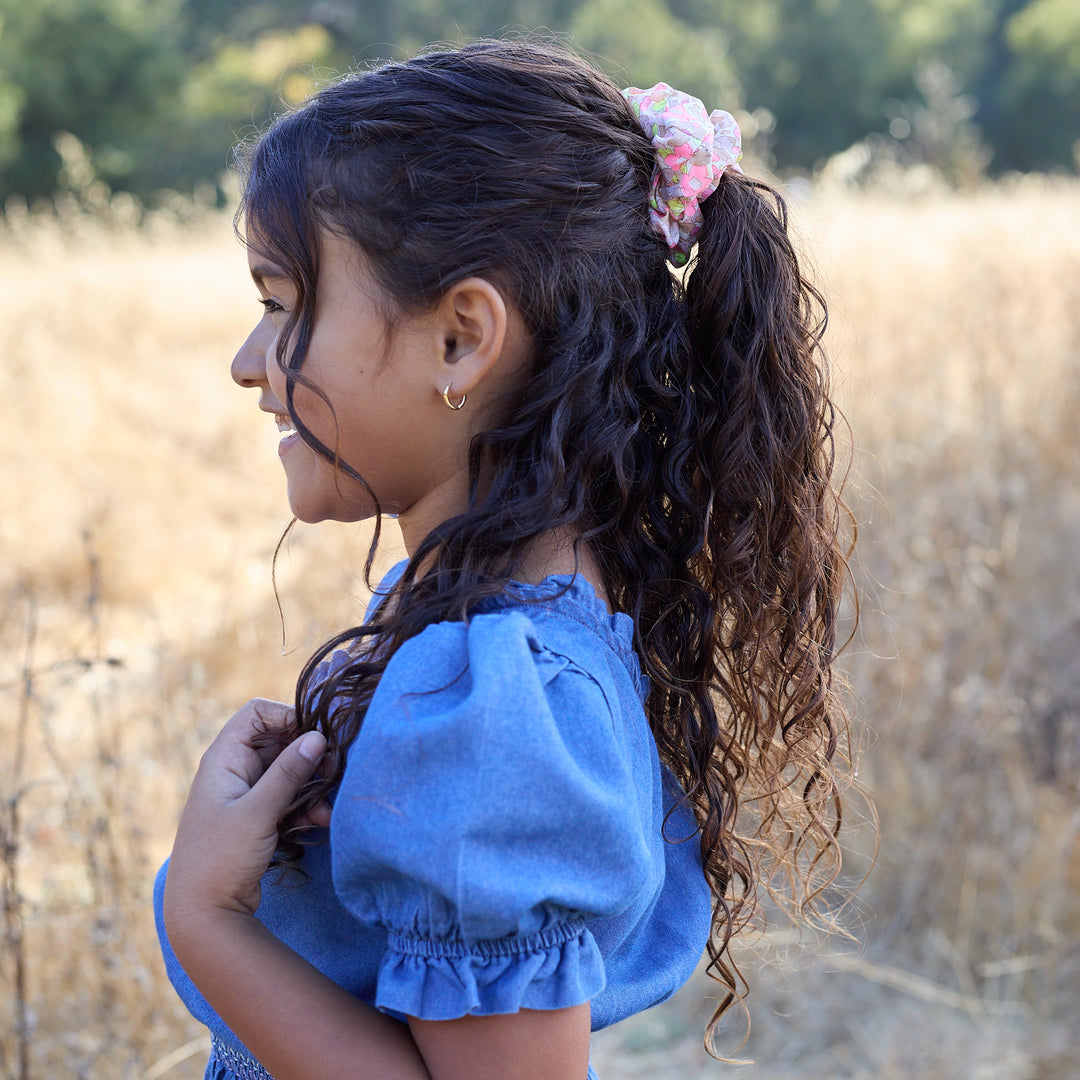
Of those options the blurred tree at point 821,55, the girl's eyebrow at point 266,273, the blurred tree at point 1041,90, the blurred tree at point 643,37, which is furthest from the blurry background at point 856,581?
the blurred tree at point 1041,90

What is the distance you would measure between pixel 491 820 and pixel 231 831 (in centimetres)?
26

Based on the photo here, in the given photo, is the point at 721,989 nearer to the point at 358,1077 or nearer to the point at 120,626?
the point at 358,1077

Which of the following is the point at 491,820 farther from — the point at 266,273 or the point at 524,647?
the point at 266,273

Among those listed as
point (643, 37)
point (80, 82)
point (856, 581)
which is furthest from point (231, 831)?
point (643, 37)

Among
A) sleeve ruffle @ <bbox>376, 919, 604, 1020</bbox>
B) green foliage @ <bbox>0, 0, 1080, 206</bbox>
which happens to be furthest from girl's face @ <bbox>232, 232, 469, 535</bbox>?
green foliage @ <bbox>0, 0, 1080, 206</bbox>

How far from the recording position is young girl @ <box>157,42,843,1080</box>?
0.78 meters

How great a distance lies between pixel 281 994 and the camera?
85cm

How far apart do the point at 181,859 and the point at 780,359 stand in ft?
2.41

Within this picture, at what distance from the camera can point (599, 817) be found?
30.8 inches

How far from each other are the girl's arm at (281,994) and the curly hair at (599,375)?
5 cm

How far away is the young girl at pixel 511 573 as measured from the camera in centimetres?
78

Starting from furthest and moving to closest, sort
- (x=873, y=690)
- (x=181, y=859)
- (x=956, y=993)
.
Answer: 1. (x=873, y=690)
2. (x=956, y=993)
3. (x=181, y=859)

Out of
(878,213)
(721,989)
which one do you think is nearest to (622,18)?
(878,213)

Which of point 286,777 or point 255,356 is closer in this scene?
point 286,777
